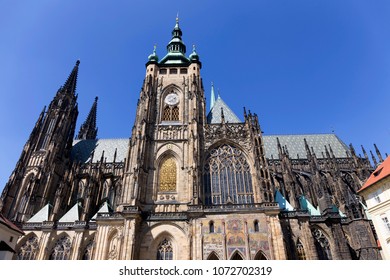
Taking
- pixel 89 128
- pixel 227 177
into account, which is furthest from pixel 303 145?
pixel 89 128

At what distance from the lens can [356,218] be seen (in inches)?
1101

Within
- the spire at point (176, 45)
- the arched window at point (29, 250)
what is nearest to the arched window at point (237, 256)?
the arched window at point (29, 250)

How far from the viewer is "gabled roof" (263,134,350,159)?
42.8m

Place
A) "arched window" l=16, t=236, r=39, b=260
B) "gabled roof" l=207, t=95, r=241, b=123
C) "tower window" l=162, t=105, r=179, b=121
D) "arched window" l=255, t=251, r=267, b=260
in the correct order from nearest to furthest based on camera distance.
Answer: "arched window" l=255, t=251, r=267, b=260 → "arched window" l=16, t=236, r=39, b=260 → "tower window" l=162, t=105, r=179, b=121 → "gabled roof" l=207, t=95, r=241, b=123

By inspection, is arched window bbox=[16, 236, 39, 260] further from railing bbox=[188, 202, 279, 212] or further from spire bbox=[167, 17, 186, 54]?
spire bbox=[167, 17, 186, 54]

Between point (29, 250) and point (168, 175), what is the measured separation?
18054mm

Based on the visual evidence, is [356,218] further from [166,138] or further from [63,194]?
[63,194]

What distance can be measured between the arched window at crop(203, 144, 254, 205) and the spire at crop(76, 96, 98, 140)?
40.2m

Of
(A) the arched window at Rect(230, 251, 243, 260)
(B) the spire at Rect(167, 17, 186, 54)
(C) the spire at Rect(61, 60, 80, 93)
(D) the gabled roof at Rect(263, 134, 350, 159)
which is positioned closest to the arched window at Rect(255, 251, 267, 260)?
(A) the arched window at Rect(230, 251, 243, 260)

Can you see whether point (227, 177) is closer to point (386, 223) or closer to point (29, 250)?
point (386, 223)

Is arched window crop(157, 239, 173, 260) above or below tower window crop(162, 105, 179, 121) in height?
below
